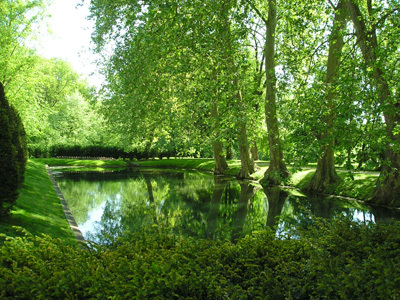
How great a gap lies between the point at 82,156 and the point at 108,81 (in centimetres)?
3425

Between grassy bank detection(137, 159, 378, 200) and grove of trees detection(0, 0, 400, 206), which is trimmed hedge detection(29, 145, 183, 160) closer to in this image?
grassy bank detection(137, 159, 378, 200)

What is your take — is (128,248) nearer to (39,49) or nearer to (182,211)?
(182,211)

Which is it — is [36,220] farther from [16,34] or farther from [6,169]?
[16,34]

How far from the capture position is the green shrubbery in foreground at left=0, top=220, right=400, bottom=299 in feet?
11.5

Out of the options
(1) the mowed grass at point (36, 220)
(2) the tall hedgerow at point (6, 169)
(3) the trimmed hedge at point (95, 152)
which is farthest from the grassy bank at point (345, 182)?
(3) the trimmed hedge at point (95, 152)

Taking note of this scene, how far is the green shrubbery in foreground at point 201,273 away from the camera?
138 inches

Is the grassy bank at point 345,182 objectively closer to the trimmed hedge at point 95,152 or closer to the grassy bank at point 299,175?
the grassy bank at point 299,175

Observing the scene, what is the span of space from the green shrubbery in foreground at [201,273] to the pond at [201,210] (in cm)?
251

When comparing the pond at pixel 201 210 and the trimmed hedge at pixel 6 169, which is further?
the pond at pixel 201 210

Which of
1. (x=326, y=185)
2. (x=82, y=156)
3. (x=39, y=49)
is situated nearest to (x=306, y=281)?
(x=326, y=185)

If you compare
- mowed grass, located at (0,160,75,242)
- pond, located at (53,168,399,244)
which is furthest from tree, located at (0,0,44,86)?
mowed grass, located at (0,160,75,242)

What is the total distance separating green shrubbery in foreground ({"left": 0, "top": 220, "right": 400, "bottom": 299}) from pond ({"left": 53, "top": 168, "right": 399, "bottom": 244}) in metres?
2.51

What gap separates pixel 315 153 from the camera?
6.16m

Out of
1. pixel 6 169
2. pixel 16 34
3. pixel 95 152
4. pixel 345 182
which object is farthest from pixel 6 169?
pixel 95 152
